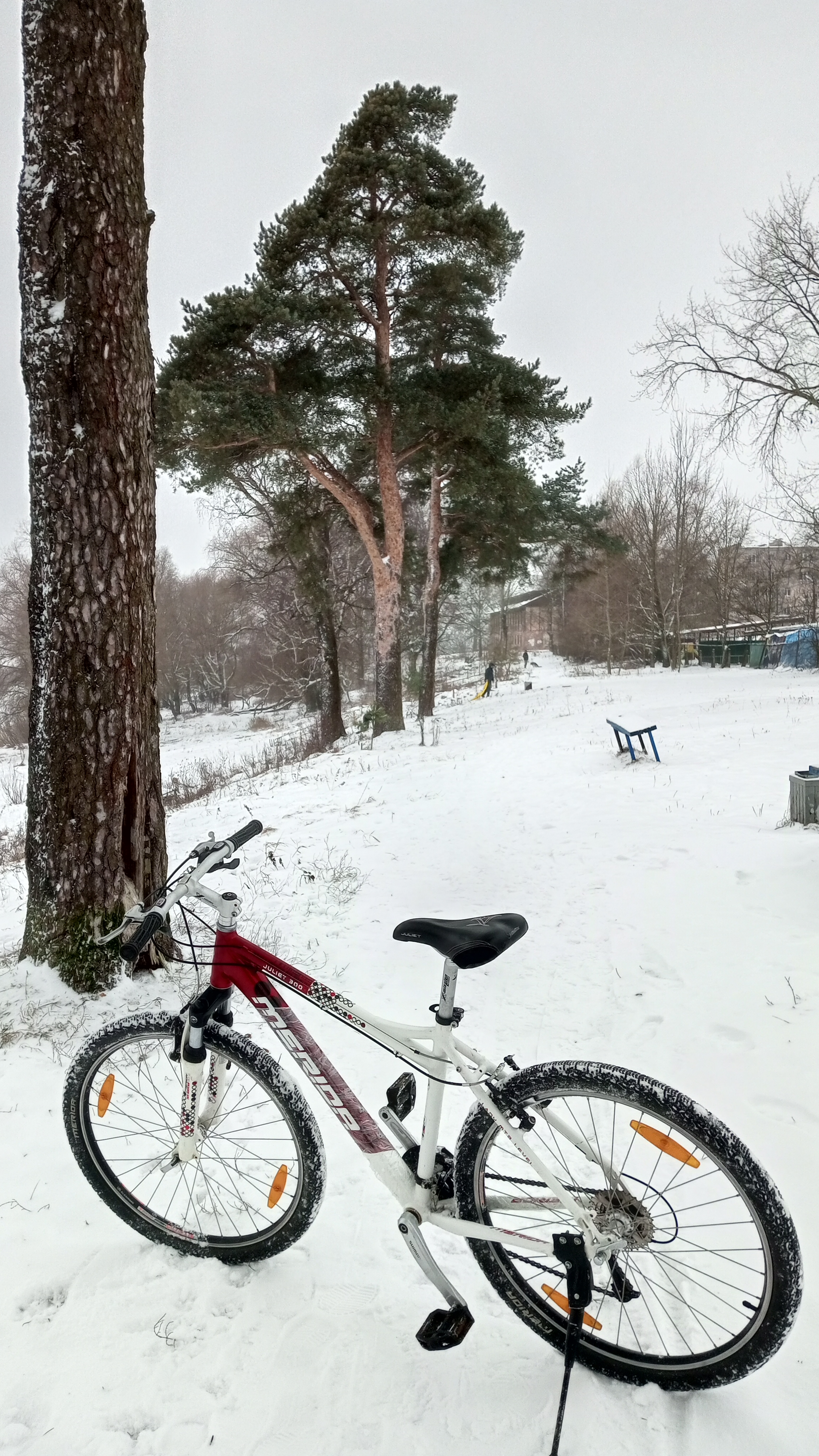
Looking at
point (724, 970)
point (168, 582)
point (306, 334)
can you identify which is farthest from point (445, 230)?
point (168, 582)

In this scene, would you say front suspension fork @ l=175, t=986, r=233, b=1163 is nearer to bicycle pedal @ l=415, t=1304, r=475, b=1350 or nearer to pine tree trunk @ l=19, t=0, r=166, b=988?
bicycle pedal @ l=415, t=1304, r=475, b=1350

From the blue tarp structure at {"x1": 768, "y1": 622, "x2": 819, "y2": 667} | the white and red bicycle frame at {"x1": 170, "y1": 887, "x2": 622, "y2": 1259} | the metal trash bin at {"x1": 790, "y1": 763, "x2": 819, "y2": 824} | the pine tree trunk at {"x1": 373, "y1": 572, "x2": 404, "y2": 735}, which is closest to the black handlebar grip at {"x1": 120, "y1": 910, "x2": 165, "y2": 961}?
the white and red bicycle frame at {"x1": 170, "y1": 887, "x2": 622, "y2": 1259}

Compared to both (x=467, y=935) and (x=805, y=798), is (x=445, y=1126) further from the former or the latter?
(x=805, y=798)

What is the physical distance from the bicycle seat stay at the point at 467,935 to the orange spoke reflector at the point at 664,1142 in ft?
1.77

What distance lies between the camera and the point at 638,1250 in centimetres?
172

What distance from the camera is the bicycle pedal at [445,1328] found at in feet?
5.70

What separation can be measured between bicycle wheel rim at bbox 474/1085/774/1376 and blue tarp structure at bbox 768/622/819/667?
2697cm

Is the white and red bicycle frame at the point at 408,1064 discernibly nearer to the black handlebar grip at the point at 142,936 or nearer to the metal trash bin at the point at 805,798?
the black handlebar grip at the point at 142,936

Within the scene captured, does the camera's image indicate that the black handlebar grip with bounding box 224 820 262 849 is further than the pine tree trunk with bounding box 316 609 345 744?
No

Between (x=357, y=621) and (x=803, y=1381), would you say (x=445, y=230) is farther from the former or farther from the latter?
(x=803, y=1381)

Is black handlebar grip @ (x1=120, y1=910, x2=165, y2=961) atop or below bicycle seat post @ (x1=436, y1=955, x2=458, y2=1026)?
atop

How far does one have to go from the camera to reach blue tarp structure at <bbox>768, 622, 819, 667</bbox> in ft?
81.3

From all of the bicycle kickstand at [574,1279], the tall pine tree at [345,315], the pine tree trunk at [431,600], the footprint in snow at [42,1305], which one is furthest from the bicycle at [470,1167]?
the pine tree trunk at [431,600]

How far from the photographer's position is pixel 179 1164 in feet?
7.15
